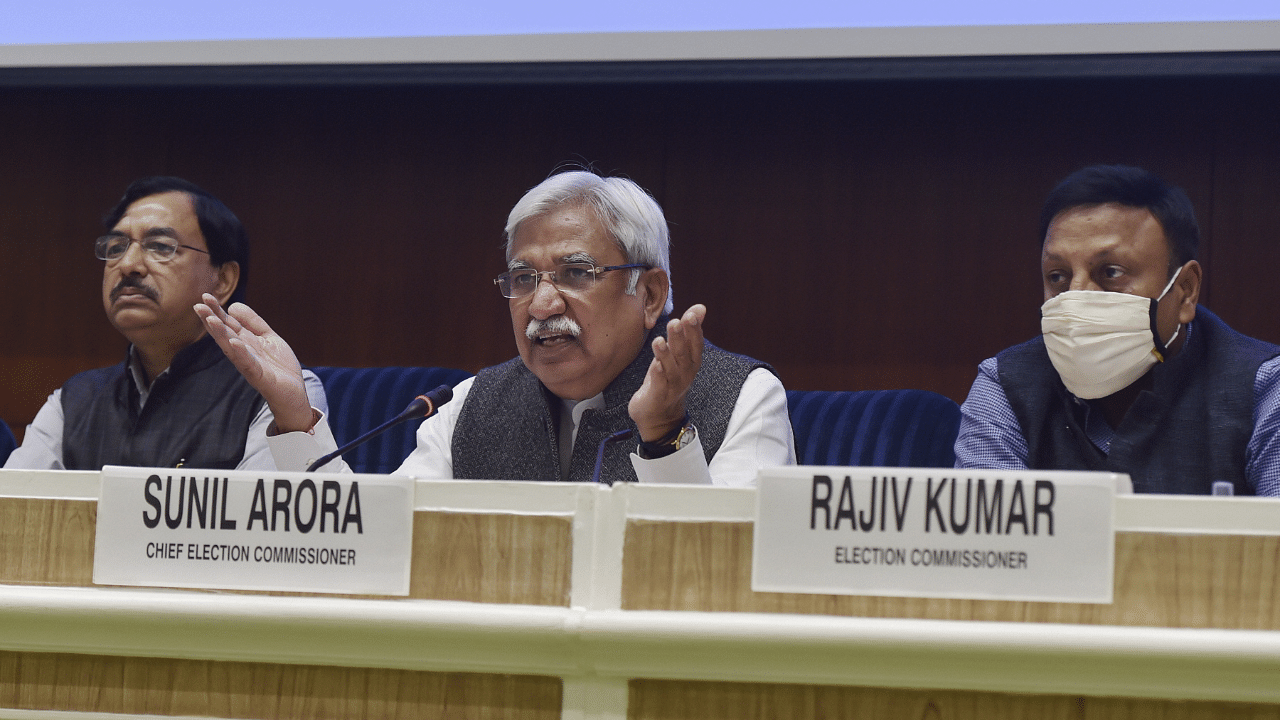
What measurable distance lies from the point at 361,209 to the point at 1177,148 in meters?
1.60

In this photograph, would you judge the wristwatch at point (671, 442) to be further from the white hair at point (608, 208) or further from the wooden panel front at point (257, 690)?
the wooden panel front at point (257, 690)

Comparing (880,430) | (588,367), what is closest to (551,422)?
(588,367)

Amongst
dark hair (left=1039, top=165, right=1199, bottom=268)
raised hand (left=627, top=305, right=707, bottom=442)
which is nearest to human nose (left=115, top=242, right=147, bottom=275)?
raised hand (left=627, top=305, right=707, bottom=442)

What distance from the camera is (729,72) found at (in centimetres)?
199

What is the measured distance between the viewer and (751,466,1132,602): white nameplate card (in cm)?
63

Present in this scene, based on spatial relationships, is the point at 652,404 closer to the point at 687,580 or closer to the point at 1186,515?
the point at 687,580

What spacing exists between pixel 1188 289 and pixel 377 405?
1.28 meters

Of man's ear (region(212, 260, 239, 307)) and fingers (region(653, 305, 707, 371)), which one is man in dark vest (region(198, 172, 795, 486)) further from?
man's ear (region(212, 260, 239, 307))

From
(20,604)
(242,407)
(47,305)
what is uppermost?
(47,305)

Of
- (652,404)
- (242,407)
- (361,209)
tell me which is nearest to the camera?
(652,404)

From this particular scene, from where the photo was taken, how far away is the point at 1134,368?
1418 millimetres

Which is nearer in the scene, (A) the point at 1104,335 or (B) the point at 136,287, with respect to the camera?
(A) the point at 1104,335

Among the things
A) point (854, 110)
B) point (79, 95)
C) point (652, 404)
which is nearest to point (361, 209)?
point (79, 95)

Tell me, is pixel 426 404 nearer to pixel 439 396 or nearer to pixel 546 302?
pixel 439 396
